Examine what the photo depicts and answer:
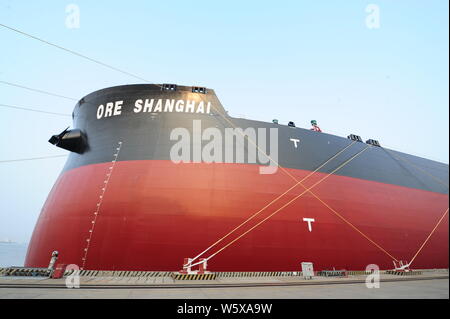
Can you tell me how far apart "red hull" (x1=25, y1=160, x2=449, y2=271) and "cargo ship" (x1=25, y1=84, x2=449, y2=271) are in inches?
1.8

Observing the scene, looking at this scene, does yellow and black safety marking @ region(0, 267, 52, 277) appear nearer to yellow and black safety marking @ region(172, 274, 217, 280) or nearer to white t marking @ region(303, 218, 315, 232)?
yellow and black safety marking @ region(172, 274, 217, 280)

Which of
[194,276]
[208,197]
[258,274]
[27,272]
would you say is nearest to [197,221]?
[208,197]

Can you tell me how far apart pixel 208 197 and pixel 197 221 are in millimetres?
1094

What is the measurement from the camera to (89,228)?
1078cm

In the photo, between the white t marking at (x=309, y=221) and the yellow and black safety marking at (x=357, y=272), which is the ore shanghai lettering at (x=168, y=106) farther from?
the yellow and black safety marking at (x=357, y=272)

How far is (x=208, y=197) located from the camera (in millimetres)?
11305

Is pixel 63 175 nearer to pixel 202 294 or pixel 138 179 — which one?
pixel 138 179

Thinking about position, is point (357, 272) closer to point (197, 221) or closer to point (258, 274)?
point (258, 274)

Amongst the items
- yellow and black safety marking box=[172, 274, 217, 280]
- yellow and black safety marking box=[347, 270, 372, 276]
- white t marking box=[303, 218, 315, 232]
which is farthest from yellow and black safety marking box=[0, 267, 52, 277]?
yellow and black safety marking box=[347, 270, 372, 276]

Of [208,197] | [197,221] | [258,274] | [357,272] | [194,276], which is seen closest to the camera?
[194,276]

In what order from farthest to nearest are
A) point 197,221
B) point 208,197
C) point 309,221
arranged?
point 309,221, point 208,197, point 197,221

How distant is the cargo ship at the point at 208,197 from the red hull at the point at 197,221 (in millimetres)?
47

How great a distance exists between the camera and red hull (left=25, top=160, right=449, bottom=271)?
10.4m
